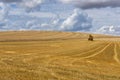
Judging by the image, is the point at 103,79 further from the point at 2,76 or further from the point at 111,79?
the point at 2,76

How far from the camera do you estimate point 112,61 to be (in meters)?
56.1

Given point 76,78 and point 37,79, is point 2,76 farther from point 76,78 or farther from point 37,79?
point 76,78

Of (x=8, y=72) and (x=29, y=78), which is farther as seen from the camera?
(x=8, y=72)

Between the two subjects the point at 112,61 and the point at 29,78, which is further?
the point at 112,61

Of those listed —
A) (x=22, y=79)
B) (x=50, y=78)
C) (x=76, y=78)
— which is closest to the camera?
(x=22, y=79)

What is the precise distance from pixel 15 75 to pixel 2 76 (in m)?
1.48

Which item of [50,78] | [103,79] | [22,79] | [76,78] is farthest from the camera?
[103,79]

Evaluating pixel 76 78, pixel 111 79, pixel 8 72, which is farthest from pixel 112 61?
pixel 8 72

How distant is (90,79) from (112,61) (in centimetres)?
2811

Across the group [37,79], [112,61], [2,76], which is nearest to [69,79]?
[37,79]

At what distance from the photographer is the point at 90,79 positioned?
2862cm

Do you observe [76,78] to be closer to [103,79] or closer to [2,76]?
[103,79]

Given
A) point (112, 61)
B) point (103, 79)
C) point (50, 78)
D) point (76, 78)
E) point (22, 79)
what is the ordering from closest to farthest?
point (22, 79) → point (50, 78) → point (76, 78) → point (103, 79) → point (112, 61)

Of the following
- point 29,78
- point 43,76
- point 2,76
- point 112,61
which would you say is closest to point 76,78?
point 43,76
